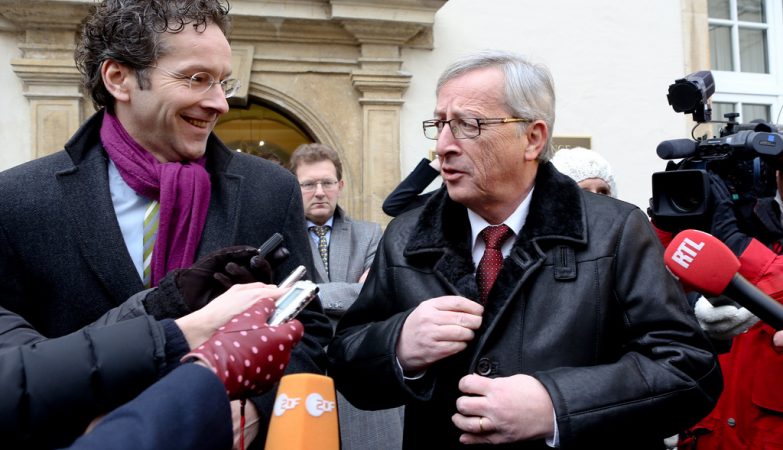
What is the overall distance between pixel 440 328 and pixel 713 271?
64 centimetres

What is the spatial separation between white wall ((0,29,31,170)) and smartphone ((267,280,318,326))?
5.23 meters

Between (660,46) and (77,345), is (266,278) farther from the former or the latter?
(660,46)

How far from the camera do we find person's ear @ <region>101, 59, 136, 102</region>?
6.14 ft

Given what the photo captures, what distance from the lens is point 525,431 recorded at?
154 cm

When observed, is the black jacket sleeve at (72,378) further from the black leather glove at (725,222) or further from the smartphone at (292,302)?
the black leather glove at (725,222)

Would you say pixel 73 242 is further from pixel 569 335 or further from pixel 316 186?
pixel 316 186

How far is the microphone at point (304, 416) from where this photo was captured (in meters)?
1.41

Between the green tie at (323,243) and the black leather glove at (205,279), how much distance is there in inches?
77.9

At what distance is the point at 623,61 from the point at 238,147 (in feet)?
13.9

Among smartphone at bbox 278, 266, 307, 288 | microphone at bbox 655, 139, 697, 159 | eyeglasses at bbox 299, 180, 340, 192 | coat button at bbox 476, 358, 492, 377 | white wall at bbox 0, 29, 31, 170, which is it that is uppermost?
→ white wall at bbox 0, 29, 31, 170

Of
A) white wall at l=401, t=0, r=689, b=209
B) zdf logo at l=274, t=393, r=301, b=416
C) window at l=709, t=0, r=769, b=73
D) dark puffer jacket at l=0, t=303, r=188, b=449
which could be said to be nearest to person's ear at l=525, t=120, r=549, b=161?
zdf logo at l=274, t=393, r=301, b=416

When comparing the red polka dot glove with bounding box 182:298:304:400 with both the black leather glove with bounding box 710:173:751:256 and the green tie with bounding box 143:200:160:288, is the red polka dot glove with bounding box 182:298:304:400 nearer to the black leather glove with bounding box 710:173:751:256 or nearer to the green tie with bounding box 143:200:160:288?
the green tie with bounding box 143:200:160:288

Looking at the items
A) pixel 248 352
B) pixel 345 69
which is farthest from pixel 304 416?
pixel 345 69

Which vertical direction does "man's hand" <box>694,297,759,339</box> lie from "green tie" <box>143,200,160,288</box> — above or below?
below
